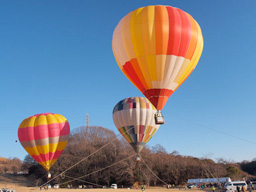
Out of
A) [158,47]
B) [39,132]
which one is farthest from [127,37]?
[39,132]

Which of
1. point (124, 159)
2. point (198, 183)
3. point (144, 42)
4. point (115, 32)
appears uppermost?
point (115, 32)

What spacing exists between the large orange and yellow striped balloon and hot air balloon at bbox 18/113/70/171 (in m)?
13.0

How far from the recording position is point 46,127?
78.1ft

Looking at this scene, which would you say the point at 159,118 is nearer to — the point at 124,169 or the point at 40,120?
the point at 40,120

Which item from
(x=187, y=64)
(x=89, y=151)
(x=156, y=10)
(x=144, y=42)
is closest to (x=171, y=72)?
(x=187, y=64)

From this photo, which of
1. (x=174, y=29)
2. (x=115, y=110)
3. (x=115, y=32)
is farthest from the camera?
(x=115, y=110)

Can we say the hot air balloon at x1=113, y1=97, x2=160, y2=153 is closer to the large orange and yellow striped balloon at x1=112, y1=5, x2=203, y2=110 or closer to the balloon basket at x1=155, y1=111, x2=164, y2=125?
the large orange and yellow striped balloon at x1=112, y1=5, x2=203, y2=110

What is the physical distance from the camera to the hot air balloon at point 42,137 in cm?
2327

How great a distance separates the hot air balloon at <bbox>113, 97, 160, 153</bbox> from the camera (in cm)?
2464

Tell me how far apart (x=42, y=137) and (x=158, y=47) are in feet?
51.0

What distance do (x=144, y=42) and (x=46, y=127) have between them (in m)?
15.0

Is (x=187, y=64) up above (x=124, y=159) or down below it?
above

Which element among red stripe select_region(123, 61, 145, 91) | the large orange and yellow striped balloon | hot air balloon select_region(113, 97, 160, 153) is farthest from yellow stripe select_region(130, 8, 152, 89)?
hot air balloon select_region(113, 97, 160, 153)

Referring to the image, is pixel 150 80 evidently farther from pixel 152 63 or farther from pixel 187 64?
pixel 187 64
